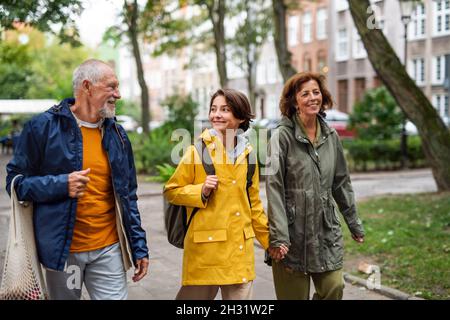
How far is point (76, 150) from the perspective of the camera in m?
3.22

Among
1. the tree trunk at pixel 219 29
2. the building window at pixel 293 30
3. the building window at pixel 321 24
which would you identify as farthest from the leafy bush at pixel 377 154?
the building window at pixel 293 30

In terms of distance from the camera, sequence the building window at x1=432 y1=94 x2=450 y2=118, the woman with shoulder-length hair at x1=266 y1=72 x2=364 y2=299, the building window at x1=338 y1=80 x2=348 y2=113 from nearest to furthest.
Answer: the woman with shoulder-length hair at x1=266 y1=72 x2=364 y2=299
the building window at x1=432 y1=94 x2=450 y2=118
the building window at x1=338 y1=80 x2=348 y2=113

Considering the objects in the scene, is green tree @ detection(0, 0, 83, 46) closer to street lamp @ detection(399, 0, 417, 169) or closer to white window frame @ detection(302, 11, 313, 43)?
street lamp @ detection(399, 0, 417, 169)

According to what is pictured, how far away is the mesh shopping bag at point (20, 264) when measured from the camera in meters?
3.06

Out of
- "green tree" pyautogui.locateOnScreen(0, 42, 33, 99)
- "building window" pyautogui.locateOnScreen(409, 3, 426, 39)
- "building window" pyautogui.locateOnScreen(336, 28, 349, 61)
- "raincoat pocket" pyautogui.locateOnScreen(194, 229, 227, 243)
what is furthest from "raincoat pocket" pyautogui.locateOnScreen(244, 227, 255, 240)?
"building window" pyautogui.locateOnScreen(336, 28, 349, 61)

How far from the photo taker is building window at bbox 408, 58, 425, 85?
41.4m

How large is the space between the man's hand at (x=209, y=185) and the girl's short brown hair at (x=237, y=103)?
427mm

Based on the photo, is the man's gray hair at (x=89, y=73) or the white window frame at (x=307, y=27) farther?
the white window frame at (x=307, y=27)

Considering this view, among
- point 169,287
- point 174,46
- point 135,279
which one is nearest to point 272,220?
point 135,279

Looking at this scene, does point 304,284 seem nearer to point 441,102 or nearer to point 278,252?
point 278,252

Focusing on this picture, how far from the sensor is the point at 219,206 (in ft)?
12.5

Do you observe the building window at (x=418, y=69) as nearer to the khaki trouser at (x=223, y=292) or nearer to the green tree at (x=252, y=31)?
the green tree at (x=252, y=31)

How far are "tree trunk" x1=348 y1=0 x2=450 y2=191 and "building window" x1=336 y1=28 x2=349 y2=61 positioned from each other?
119 ft

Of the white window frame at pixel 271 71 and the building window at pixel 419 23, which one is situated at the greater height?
the building window at pixel 419 23
